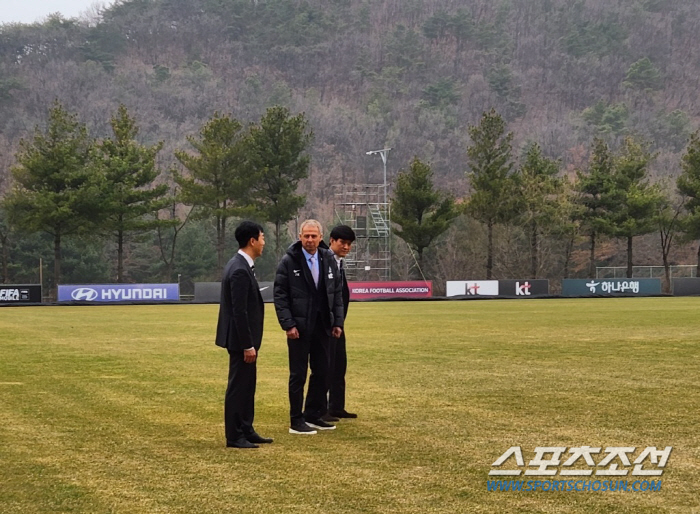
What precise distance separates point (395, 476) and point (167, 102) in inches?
7545

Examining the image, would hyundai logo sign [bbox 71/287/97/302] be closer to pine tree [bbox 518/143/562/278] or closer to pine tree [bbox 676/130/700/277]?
pine tree [bbox 518/143/562/278]

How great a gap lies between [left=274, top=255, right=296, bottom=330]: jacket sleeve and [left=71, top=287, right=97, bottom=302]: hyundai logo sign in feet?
165

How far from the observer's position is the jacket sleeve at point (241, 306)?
935 centimetres

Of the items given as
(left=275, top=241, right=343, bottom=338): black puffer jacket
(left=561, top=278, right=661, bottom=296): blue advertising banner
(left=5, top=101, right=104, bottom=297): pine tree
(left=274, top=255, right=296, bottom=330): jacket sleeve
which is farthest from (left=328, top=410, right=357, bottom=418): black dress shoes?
(left=5, top=101, right=104, bottom=297): pine tree

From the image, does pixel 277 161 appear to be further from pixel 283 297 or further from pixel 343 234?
pixel 283 297

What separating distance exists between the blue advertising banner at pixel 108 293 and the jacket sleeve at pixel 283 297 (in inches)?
1949

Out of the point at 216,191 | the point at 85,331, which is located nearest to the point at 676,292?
the point at 216,191

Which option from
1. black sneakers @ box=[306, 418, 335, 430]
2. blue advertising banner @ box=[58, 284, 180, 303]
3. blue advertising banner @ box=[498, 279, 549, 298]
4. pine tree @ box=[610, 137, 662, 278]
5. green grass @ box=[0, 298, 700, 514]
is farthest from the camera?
pine tree @ box=[610, 137, 662, 278]

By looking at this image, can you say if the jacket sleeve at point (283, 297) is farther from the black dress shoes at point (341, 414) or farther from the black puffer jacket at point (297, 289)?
the black dress shoes at point (341, 414)

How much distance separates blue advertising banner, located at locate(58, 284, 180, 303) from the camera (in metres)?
58.7

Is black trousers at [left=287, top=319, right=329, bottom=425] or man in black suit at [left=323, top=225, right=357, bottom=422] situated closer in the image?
black trousers at [left=287, top=319, right=329, bottom=425]

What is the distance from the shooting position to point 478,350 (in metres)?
20.9

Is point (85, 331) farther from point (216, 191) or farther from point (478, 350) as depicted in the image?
point (216, 191)

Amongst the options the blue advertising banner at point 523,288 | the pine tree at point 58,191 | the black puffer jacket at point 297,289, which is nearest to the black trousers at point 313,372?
the black puffer jacket at point 297,289
